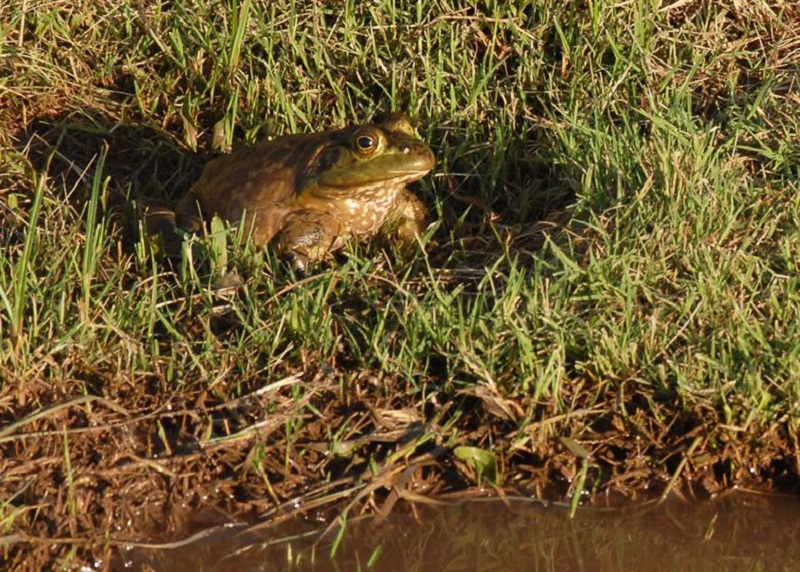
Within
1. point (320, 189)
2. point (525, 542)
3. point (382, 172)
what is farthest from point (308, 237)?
point (525, 542)

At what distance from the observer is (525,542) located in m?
3.99

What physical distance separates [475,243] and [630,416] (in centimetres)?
115

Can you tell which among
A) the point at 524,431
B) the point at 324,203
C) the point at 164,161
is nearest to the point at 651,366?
the point at 524,431

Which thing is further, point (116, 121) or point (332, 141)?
point (116, 121)

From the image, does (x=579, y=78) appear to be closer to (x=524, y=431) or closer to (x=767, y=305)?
(x=767, y=305)

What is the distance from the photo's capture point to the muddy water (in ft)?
12.8

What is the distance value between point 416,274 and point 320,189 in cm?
50

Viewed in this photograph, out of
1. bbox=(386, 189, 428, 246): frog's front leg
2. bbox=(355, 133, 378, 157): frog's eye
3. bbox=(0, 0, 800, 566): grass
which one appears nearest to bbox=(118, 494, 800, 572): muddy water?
bbox=(0, 0, 800, 566): grass

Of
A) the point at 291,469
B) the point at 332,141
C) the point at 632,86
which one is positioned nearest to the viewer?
the point at 291,469

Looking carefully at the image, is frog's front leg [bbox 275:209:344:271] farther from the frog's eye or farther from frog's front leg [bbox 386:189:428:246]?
the frog's eye

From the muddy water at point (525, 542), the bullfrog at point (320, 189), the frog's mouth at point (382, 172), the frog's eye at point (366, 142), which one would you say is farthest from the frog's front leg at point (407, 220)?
the muddy water at point (525, 542)

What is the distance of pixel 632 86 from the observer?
5.49 metres

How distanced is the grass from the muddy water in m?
0.10

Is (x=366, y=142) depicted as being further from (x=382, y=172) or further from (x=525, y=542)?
(x=525, y=542)
